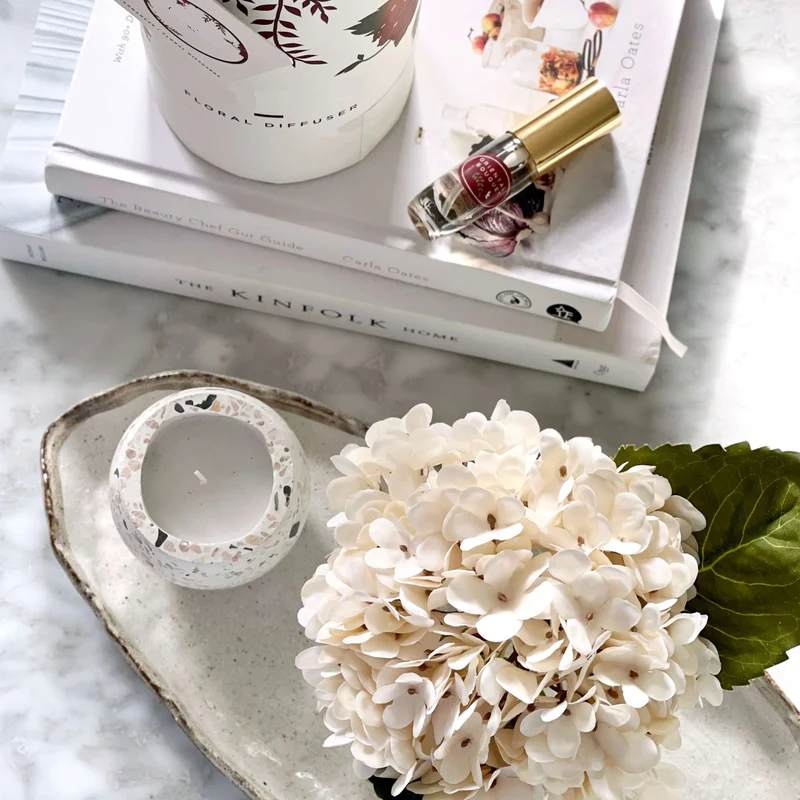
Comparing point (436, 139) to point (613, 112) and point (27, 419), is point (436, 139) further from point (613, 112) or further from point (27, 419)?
point (27, 419)

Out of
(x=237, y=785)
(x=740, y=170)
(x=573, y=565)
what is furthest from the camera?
(x=740, y=170)

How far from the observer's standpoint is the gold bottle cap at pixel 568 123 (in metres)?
0.48

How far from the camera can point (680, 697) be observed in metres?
0.36

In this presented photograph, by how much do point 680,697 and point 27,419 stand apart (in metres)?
0.40

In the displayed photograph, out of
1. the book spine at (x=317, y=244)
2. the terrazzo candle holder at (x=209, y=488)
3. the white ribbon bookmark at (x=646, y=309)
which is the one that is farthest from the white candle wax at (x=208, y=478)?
the white ribbon bookmark at (x=646, y=309)

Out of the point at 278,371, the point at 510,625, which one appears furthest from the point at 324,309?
the point at 510,625

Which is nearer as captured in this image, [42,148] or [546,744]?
[546,744]

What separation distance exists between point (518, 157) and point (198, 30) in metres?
0.19

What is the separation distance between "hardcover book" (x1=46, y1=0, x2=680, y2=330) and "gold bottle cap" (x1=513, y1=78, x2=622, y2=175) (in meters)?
0.03

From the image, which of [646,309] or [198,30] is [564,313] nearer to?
[646,309]

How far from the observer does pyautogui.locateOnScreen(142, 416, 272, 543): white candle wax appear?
482mm

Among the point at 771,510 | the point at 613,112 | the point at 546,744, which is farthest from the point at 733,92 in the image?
the point at 546,744

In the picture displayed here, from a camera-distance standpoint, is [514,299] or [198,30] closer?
[198,30]

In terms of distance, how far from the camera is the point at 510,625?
329mm
